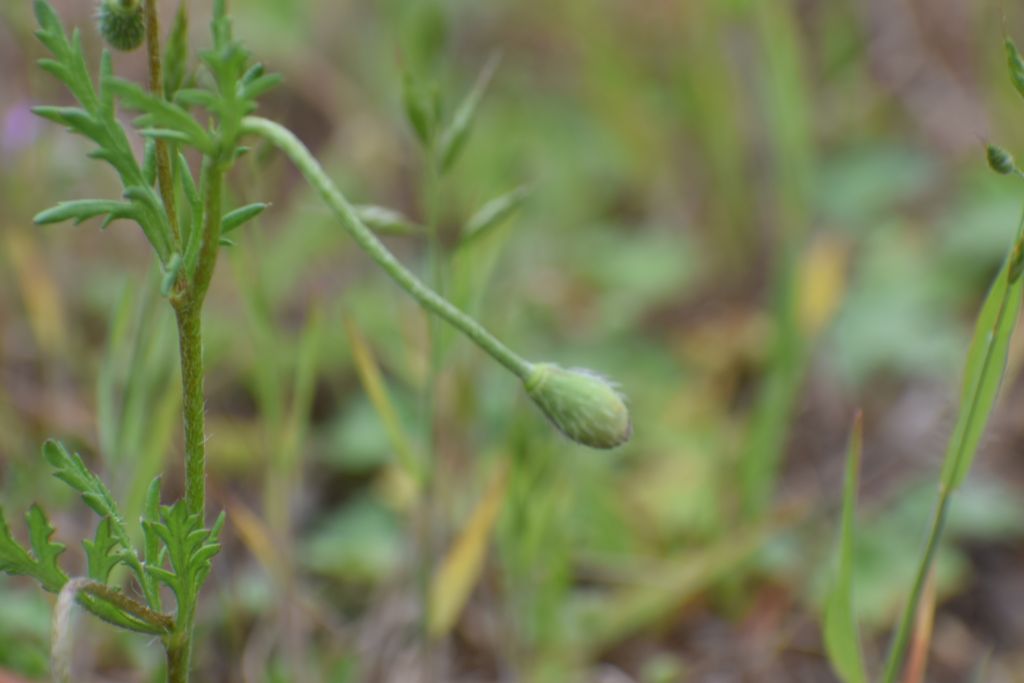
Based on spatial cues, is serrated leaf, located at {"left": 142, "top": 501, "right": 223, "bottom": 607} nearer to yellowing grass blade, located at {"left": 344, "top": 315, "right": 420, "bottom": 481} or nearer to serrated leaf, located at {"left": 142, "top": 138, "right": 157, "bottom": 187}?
serrated leaf, located at {"left": 142, "top": 138, "right": 157, "bottom": 187}

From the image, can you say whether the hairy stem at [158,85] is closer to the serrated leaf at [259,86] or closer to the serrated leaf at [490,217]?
the serrated leaf at [259,86]

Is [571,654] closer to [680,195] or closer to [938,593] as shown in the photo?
[938,593]

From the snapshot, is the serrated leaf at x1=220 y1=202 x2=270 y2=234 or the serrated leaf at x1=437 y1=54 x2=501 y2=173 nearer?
the serrated leaf at x1=220 y1=202 x2=270 y2=234

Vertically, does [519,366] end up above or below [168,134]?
below

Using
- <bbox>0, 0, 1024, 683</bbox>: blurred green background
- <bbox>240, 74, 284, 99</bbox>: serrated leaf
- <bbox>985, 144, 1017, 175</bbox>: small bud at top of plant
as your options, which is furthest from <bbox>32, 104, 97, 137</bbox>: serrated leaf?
<bbox>985, 144, 1017, 175</bbox>: small bud at top of plant

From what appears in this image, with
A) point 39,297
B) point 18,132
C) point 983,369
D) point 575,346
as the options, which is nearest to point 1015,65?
point 983,369

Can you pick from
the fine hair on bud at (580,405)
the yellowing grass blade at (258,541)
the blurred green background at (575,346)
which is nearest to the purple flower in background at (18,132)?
the blurred green background at (575,346)

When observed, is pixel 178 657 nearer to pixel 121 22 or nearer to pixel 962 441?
pixel 121 22
